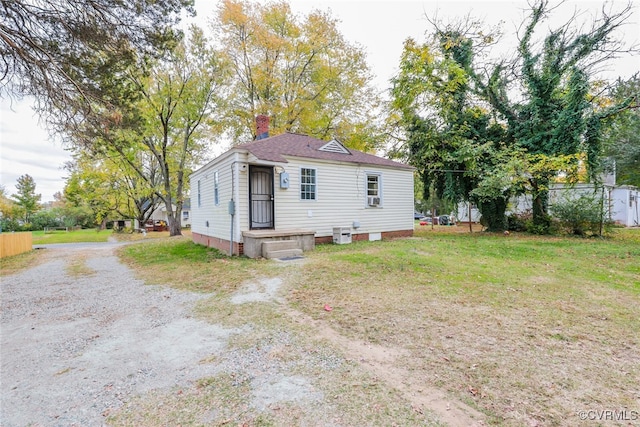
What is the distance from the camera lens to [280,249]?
8.20m

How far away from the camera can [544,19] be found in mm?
13336

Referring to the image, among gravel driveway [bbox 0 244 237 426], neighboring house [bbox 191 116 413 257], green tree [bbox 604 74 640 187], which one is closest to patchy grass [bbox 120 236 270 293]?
gravel driveway [bbox 0 244 237 426]

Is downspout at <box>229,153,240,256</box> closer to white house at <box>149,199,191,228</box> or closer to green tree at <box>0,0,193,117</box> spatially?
green tree at <box>0,0,193,117</box>

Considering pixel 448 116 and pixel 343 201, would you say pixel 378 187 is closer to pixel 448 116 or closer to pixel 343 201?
pixel 343 201

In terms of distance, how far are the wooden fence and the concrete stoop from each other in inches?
432

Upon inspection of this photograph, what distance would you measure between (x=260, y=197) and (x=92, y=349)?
662 centimetres

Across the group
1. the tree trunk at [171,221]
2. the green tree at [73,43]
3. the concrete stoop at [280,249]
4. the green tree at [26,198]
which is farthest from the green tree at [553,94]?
the green tree at [26,198]

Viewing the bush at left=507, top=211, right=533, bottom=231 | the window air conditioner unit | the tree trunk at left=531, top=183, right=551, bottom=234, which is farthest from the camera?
the bush at left=507, top=211, right=533, bottom=231

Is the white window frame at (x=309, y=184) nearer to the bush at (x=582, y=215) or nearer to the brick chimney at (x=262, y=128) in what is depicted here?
the brick chimney at (x=262, y=128)

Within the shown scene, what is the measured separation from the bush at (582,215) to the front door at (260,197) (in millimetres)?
12542

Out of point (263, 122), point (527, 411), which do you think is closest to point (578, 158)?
point (263, 122)

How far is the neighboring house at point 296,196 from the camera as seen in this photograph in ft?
28.6

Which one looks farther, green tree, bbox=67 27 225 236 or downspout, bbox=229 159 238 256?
green tree, bbox=67 27 225 236

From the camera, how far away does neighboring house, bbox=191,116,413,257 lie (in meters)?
8.71
